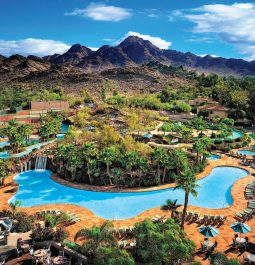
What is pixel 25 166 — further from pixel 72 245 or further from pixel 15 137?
pixel 72 245

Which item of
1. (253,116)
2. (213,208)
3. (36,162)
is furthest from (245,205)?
(253,116)

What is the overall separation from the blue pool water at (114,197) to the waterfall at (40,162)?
129 inches

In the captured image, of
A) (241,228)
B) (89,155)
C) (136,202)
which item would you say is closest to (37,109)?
(89,155)

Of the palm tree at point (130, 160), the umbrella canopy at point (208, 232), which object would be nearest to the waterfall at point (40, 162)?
the palm tree at point (130, 160)

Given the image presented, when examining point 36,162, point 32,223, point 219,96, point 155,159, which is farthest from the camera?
point 219,96

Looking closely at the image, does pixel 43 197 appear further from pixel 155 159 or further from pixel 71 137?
pixel 71 137

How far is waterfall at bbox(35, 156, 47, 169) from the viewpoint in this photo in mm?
43469

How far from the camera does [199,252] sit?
23.1 m

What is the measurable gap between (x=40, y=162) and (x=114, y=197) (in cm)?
1383

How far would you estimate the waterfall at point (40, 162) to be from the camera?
4347cm

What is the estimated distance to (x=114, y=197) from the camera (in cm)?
3453

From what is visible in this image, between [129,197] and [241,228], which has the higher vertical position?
[241,228]

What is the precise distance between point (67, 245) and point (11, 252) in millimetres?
3778

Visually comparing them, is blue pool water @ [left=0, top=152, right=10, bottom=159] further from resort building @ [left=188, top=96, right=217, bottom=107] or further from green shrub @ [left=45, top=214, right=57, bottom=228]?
resort building @ [left=188, top=96, right=217, bottom=107]
